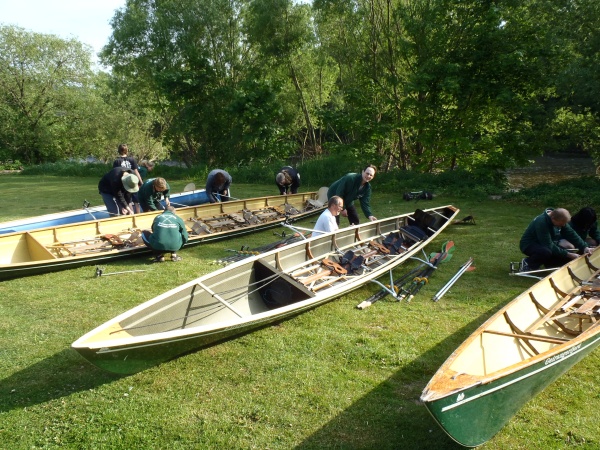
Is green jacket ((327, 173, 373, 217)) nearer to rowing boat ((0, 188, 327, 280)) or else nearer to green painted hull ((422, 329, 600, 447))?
rowing boat ((0, 188, 327, 280))

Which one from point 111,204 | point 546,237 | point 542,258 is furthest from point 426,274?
point 111,204

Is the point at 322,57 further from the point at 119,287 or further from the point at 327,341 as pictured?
the point at 327,341

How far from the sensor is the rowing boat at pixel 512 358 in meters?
3.35

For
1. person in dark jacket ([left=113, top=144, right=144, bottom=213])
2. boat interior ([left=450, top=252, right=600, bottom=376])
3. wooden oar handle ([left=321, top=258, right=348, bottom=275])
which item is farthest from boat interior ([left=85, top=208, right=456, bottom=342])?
person in dark jacket ([left=113, top=144, right=144, bottom=213])

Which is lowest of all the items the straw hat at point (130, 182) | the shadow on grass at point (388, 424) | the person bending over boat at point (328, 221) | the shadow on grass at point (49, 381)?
the shadow on grass at point (388, 424)

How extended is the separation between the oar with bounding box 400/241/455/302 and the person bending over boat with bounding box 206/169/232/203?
21.4 ft

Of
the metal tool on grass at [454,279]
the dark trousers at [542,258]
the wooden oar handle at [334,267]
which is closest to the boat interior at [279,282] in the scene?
the wooden oar handle at [334,267]

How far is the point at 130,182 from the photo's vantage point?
10.5 meters

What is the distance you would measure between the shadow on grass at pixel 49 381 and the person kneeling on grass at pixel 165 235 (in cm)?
349

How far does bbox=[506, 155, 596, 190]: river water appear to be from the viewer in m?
23.0

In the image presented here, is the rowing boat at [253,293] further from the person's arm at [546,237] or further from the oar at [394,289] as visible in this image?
the person's arm at [546,237]

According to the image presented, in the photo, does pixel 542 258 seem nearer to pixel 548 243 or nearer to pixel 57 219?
pixel 548 243

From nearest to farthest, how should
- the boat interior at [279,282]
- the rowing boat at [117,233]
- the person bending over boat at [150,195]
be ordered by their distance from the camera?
the boat interior at [279,282] → the rowing boat at [117,233] → the person bending over boat at [150,195]

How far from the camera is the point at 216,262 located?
8.84 meters
